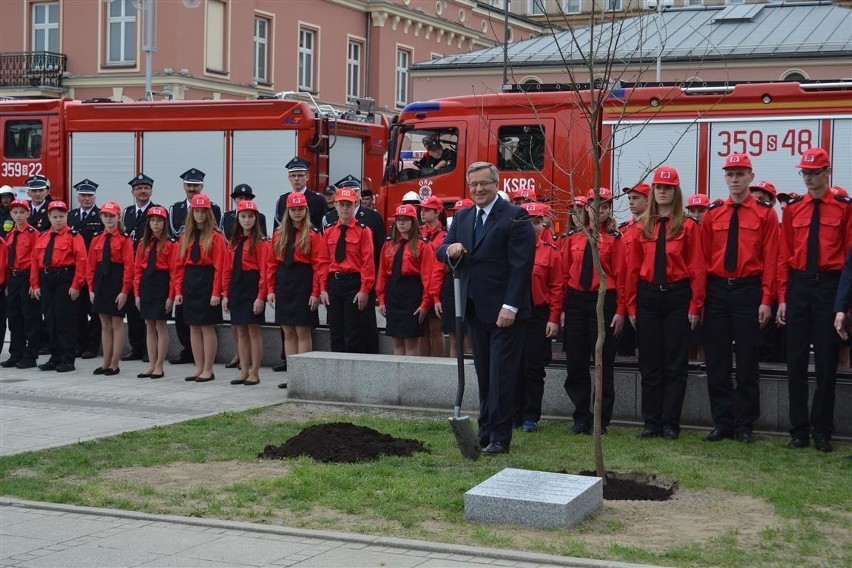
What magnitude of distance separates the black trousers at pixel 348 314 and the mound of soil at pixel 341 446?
380 centimetres

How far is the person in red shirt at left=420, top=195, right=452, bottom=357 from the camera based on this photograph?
14.1 meters

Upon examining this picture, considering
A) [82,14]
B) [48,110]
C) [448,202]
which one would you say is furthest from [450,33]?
[448,202]

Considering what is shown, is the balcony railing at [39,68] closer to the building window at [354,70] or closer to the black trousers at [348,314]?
the building window at [354,70]

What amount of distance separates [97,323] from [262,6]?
94.5ft

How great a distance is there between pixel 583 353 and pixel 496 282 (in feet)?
5.43

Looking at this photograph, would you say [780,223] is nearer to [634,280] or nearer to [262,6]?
[634,280]

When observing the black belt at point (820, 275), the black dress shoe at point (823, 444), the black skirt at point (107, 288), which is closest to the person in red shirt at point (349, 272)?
the black skirt at point (107, 288)

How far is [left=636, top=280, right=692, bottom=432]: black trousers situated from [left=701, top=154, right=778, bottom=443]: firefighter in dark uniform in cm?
→ 21

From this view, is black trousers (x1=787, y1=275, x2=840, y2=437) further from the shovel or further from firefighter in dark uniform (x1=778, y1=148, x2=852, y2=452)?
the shovel

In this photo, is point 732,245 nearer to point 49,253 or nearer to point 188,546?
point 188,546

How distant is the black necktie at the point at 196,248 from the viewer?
1499 centimetres

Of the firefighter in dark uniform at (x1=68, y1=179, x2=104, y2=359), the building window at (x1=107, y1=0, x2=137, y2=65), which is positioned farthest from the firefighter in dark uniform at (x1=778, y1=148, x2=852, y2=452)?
the building window at (x1=107, y1=0, x2=137, y2=65)

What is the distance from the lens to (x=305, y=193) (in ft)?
55.7

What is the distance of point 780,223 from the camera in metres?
10.7
